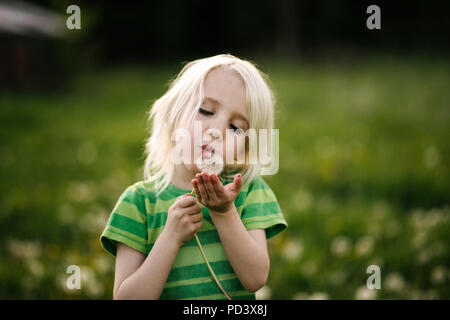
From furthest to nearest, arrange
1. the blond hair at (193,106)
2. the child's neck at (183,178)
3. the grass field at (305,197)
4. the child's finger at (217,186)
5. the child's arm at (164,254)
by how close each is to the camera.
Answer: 1. the grass field at (305,197)
2. the child's neck at (183,178)
3. the blond hair at (193,106)
4. the child's arm at (164,254)
5. the child's finger at (217,186)

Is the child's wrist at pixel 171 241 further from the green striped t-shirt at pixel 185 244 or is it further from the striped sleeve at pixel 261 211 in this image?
the striped sleeve at pixel 261 211

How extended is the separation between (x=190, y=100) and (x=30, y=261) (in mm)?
1752

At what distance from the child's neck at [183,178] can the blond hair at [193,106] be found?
0.02 meters

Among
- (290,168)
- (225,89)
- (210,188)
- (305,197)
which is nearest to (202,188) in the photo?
(210,188)

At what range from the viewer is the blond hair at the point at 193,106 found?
1450 mm

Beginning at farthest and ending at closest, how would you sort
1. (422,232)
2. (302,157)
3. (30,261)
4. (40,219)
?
(302,157), (40,219), (422,232), (30,261)

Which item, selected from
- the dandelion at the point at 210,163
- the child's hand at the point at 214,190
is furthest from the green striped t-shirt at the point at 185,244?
the child's hand at the point at 214,190

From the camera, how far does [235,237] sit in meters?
1.38

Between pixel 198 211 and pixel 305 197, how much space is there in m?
2.44

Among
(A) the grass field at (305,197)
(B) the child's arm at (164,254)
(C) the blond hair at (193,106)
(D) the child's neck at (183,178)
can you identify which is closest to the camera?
(B) the child's arm at (164,254)

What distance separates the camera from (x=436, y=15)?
2128 centimetres

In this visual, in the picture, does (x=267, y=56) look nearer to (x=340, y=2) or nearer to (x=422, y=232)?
(x=340, y=2)

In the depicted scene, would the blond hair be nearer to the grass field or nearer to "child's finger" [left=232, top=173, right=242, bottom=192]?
"child's finger" [left=232, top=173, right=242, bottom=192]
